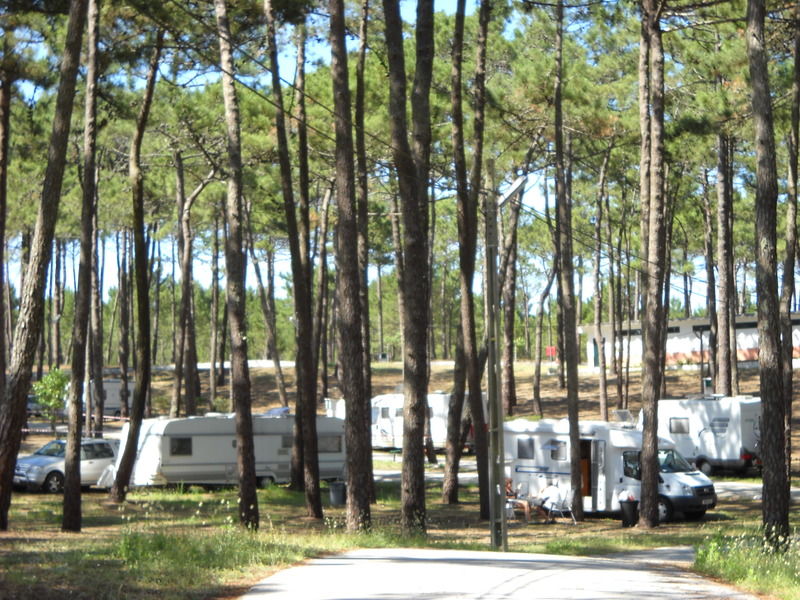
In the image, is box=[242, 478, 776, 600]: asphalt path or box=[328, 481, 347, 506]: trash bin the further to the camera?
box=[328, 481, 347, 506]: trash bin

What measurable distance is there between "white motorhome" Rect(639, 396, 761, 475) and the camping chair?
6456 millimetres

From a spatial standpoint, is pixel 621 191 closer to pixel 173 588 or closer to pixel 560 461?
pixel 560 461

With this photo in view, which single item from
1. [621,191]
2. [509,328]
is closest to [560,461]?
[509,328]

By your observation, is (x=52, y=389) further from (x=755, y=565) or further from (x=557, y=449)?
(x=755, y=565)

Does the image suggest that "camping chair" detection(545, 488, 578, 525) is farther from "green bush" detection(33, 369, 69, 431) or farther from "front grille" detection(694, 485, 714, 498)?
"green bush" detection(33, 369, 69, 431)

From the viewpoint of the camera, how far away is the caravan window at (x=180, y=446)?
80.6 feet

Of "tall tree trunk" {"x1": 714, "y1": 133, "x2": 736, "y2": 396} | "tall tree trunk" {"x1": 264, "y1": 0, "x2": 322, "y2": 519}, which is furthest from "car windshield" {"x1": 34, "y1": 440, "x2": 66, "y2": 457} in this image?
"tall tree trunk" {"x1": 714, "y1": 133, "x2": 736, "y2": 396}

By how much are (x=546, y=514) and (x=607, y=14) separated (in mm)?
10324

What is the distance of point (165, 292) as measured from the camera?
7444 cm

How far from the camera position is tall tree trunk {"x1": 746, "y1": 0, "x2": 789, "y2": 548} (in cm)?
1288

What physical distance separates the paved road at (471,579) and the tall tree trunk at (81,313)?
5450 millimetres

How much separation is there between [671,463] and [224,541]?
12276mm

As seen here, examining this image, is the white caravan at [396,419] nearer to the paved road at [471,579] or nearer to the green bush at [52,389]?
the green bush at [52,389]

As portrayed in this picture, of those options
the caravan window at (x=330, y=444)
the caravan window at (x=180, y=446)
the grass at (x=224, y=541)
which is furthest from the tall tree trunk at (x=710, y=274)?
the caravan window at (x=180, y=446)
